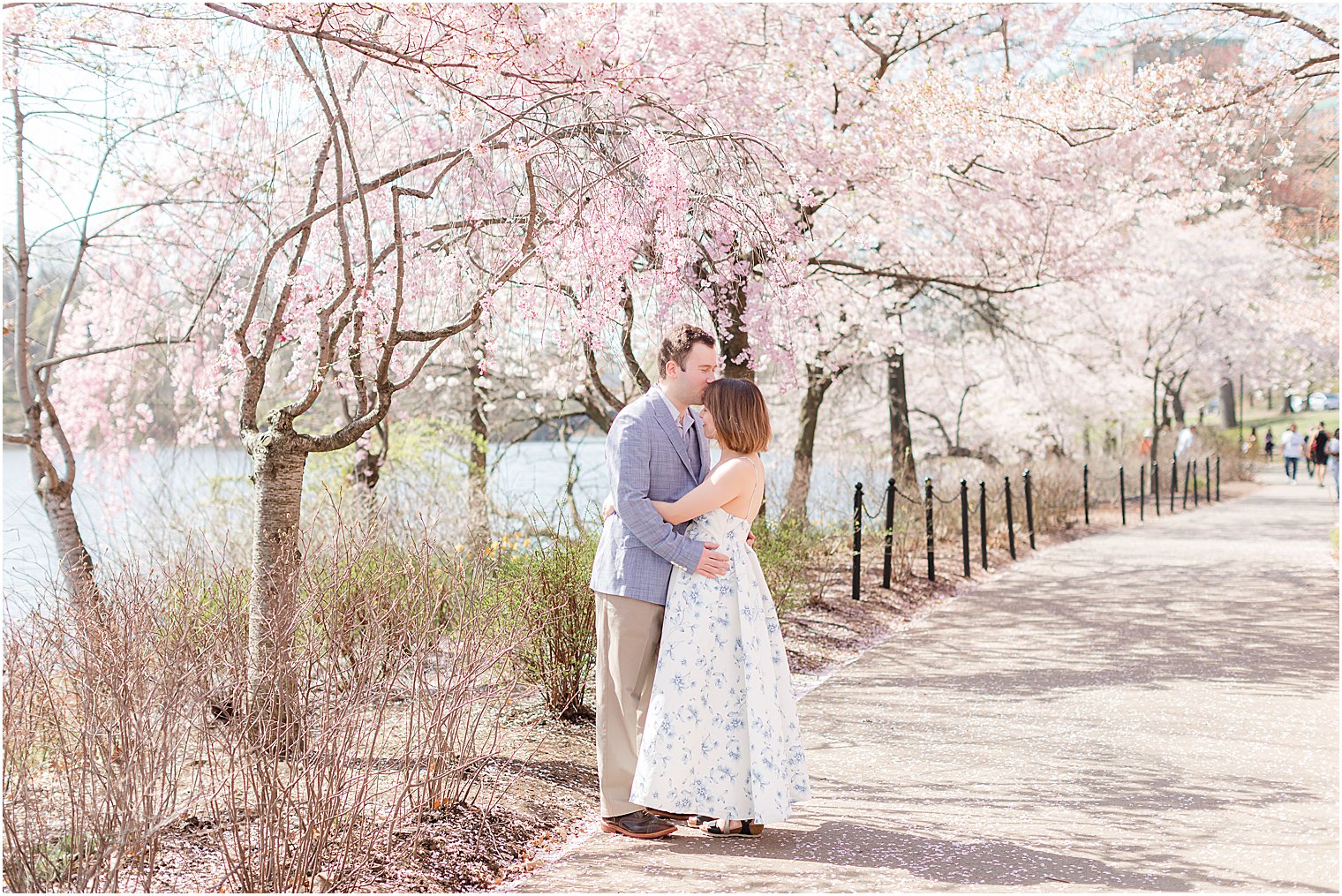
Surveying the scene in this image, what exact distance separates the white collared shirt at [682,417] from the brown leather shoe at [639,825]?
1.41 m

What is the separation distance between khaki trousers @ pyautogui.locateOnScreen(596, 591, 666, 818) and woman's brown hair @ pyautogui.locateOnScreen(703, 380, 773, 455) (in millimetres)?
704

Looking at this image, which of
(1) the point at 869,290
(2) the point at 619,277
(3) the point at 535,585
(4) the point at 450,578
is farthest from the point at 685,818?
(1) the point at 869,290

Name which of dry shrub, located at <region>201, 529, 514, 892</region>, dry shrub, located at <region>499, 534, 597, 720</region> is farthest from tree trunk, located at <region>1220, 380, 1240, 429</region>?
dry shrub, located at <region>201, 529, 514, 892</region>

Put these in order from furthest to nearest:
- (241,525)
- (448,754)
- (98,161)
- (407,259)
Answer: (241,525) < (98,161) < (407,259) < (448,754)

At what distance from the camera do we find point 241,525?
9625 millimetres

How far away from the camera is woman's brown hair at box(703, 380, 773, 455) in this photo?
4125 millimetres

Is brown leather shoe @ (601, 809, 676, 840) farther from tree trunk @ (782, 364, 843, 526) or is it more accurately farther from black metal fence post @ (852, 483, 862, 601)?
tree trunk @ (782, 364, 843, 526)

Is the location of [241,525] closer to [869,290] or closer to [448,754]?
[448,754]

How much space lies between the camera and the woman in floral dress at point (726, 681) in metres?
3.99

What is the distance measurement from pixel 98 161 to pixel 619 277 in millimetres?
4702

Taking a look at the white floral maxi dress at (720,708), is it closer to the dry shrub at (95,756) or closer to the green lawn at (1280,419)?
the dry shrub at (95,756)

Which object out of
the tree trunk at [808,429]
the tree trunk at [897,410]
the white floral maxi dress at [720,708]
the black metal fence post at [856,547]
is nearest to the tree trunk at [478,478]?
the white floral maxi dress at [720,708]

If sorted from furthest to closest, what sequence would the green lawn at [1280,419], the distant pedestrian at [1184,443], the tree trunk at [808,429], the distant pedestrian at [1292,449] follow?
1. the green lawn at [1280,419]
2. the distant pedestrian at [1292,449]
3. the distant pedestrian at [1184,443]
4. the tree trunk at [808,429]

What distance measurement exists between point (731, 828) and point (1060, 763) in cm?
185
